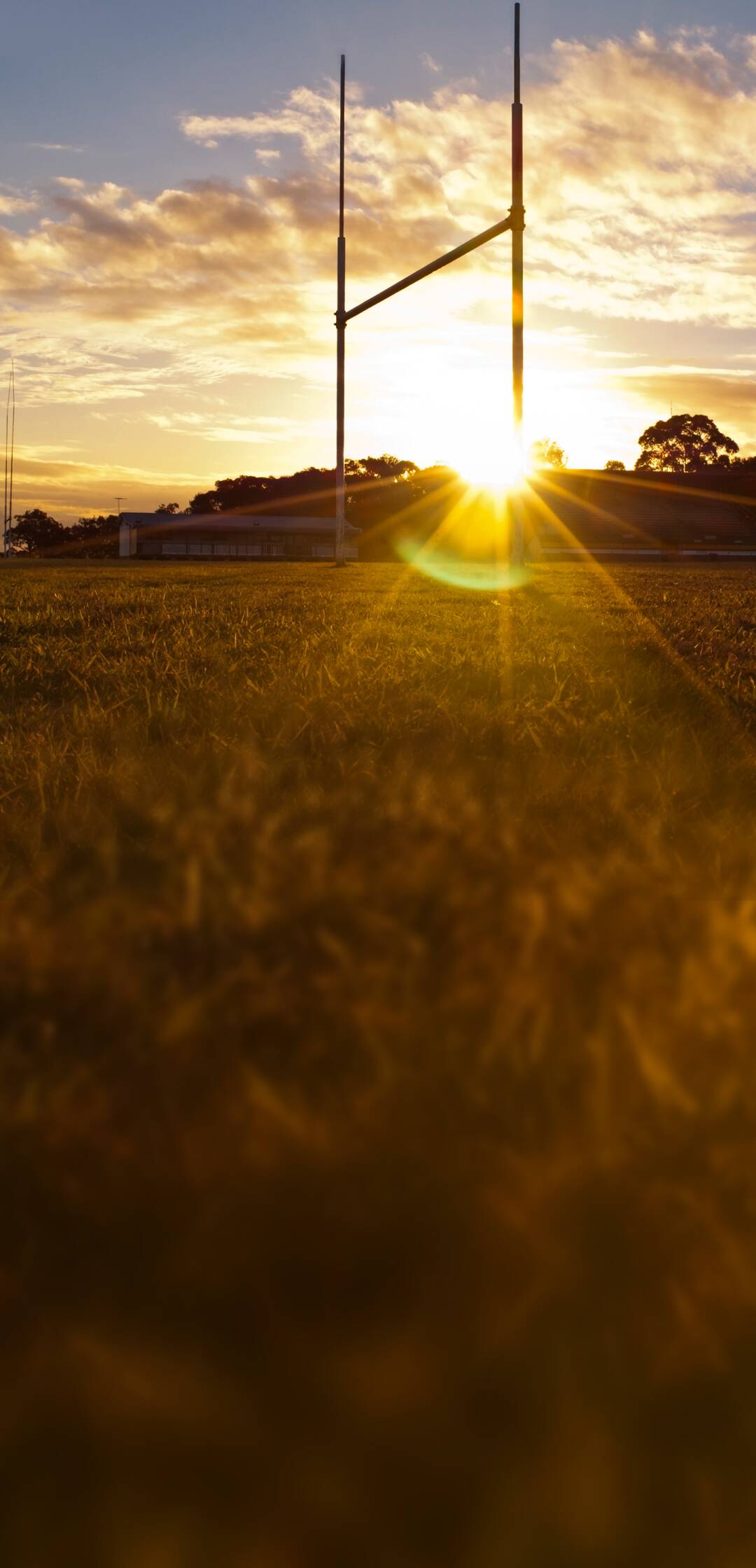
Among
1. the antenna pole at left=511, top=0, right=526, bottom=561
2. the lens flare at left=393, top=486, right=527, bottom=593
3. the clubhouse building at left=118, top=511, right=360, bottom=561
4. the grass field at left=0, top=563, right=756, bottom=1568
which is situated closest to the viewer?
the grass field at left=0, top=563, right=756, bottom=1568

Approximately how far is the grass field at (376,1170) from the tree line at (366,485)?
235 feet

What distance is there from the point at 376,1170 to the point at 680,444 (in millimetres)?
100436

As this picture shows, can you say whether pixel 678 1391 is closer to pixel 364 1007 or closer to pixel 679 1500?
pixel 679 1500

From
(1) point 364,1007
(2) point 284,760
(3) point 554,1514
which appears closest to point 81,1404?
(3) point 554,1514

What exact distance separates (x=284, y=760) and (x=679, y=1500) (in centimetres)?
225

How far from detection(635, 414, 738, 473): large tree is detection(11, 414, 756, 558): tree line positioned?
5 cm

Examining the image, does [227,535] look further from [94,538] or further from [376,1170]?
[376,1170]

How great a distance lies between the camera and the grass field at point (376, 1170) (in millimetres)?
909

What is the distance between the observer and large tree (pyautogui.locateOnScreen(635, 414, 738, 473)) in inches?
3757

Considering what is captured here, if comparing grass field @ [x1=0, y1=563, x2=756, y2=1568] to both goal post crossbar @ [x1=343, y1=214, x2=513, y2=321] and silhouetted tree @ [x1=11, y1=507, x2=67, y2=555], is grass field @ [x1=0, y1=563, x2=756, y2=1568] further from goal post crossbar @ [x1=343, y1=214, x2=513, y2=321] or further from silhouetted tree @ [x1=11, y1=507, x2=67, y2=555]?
silhouetted tree @ [x1=11, y1=507, x2=67, y2=555]

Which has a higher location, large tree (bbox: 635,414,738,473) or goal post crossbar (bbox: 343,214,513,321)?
large tree (bbox: 635,414,738,473)

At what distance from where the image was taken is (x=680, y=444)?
95.8 m

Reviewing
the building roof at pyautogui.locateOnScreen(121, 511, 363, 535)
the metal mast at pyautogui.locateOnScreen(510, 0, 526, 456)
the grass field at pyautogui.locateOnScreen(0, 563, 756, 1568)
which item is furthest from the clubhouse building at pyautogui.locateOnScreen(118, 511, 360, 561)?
the grass field at pyautogui.locateOnScreen(0, 563, 756, 1568)

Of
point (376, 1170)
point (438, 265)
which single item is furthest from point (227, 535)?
point (376, 1170)
